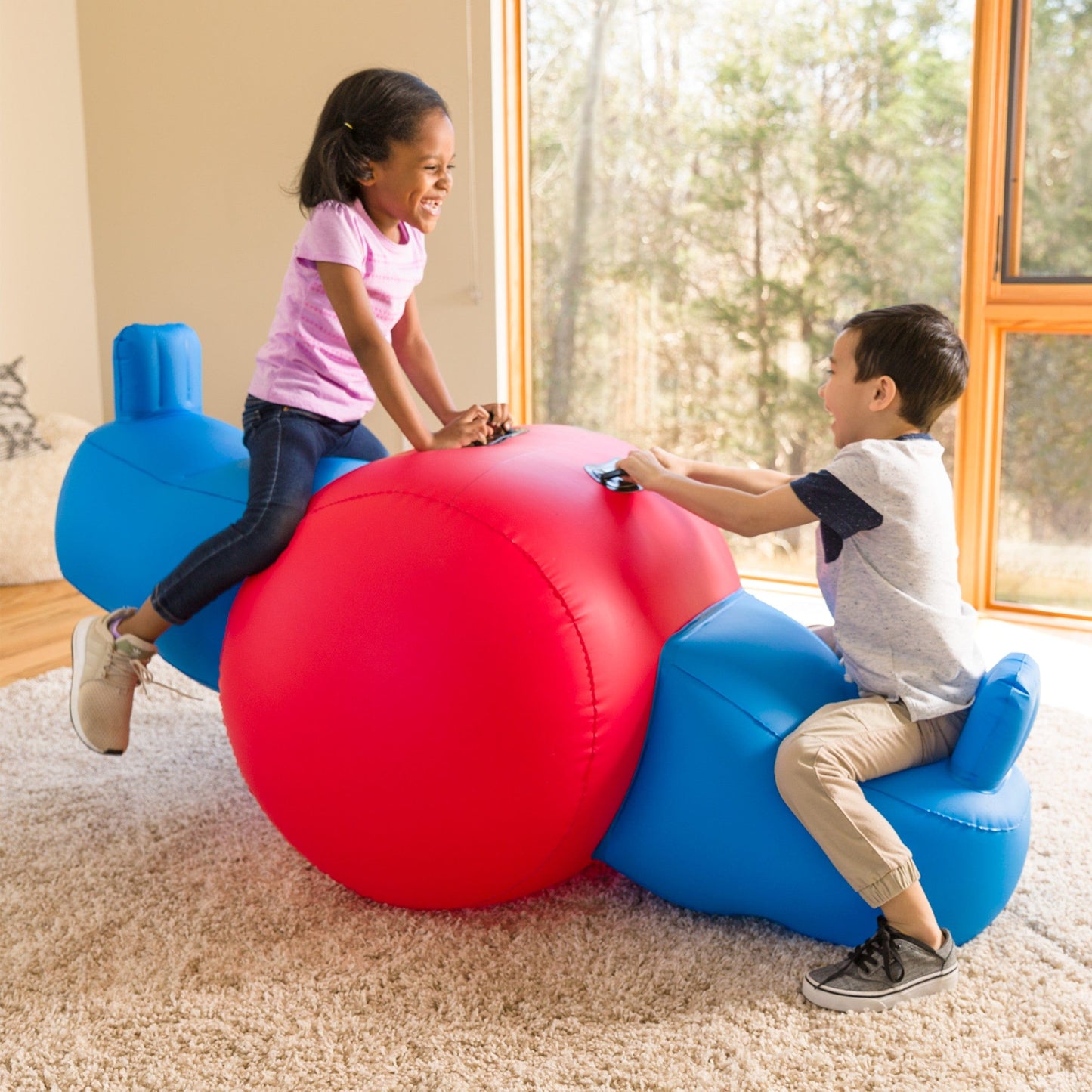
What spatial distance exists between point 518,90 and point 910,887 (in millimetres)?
2823

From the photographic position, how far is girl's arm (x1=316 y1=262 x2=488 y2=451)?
186 centimetres

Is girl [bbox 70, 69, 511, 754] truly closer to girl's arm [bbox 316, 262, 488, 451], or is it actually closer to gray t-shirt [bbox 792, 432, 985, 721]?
girl's arm [bbox 316, 262, 488, 451]

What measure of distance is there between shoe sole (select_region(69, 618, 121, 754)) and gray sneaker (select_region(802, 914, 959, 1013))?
3.87 feet

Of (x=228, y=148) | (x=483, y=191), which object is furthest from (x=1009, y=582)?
(x=228, y=148)

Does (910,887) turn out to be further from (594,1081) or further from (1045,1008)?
(594,1081)

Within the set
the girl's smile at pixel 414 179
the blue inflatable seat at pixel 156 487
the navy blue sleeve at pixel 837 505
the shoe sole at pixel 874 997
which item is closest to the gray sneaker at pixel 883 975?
the shoe sole at pixel 874 997

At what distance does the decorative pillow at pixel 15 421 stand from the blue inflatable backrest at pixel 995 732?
117 inches

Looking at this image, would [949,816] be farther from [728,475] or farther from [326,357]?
[326,357]

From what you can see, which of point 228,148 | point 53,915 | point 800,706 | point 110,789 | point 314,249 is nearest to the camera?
point 800,706

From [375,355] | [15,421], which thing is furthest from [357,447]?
[15,421]

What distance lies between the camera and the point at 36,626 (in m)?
3.13

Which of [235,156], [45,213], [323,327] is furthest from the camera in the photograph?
[45,213]

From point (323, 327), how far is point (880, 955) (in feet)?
4.27

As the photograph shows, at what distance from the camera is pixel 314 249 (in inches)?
74.9
